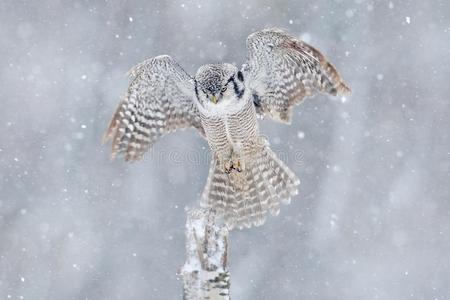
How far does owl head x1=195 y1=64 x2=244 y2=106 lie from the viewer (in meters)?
8.24

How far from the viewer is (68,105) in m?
19.2

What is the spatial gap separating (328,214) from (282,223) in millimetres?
952

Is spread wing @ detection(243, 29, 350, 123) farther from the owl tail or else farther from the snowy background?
the snowy background

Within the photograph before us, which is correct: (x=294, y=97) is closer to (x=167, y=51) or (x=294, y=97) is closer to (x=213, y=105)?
(x=213, y=105)

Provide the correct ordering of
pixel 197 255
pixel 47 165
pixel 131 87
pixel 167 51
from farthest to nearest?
pixel 47 165
pixel 167 51
pixel 131 87
pixel 197 255

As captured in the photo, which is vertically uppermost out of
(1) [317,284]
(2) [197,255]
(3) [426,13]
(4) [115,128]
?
(3) [426,13]

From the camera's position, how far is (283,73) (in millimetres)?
8523

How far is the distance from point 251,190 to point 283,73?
130 centimetres

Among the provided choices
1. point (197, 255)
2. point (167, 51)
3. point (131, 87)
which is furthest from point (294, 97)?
point (167, 51)

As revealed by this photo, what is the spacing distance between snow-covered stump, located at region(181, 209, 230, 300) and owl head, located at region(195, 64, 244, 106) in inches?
99.2

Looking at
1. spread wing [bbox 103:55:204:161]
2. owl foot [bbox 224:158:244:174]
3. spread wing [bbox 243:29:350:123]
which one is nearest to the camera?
spread wing [bbox 243:29:350:123]

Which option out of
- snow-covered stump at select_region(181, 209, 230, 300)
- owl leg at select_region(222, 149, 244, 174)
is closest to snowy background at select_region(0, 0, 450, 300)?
owl leg at select_region(222, 149, 244, 174)

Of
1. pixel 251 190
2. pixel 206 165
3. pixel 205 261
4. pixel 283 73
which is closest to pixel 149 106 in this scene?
pixel 283 73

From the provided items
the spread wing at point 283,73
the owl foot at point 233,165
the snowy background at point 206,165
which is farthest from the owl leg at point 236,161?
the snowy background at point 206,165
